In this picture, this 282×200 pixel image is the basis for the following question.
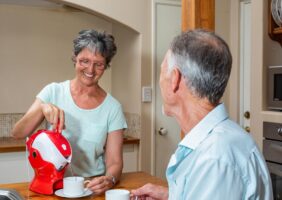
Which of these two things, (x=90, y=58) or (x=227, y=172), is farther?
(x=90, y=58)

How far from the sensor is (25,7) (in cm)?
343

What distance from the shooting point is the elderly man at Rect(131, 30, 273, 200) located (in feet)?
2.75

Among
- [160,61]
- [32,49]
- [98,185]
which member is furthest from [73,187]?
[32,49]

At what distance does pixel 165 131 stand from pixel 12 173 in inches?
48.2

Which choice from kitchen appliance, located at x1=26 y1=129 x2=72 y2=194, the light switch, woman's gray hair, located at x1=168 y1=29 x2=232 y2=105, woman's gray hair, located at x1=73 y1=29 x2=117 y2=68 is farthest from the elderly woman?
the light switch

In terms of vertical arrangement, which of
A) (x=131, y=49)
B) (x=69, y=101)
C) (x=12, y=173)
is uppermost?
(x=131, y=49)

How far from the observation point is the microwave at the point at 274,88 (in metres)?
2.62

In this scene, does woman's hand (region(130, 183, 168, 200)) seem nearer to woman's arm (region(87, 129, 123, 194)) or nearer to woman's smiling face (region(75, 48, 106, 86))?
woman's arm (region(87, 129, 123, 194))

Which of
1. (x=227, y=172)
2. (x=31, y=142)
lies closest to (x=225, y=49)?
(x=227, y=172)

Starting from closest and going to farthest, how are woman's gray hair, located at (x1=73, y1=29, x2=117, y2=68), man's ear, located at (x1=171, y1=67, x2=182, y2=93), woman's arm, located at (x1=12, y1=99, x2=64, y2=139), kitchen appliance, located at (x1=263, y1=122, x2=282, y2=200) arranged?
man's ear, located at (x1=171, y1=67, x2=182, y2=93) < woman's arm, located at (x1=12, y1=99, x2=64, y2=139) < woman's gray hair, located at (x1=73, y1=29, x2=117, y2=68) < kitchen appliance, located at (x1=263, y1=122, x2=282, y2=200)

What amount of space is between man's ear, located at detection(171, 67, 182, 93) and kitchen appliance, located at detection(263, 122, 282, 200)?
1778 millimetres

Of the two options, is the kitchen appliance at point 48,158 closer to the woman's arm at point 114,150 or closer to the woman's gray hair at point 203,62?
the woman's arm at point 114,150

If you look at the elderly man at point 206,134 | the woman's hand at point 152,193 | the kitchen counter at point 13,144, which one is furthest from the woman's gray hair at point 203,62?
the kitchen counter at point 13,144

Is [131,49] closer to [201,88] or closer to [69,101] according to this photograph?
[69,101]
